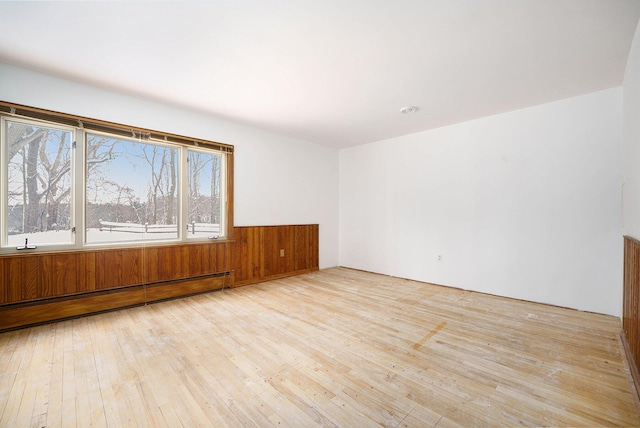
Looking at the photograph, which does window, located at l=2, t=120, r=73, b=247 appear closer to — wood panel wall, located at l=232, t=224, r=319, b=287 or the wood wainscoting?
the wood wainscoting

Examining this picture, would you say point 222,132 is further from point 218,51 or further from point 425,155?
point 425,155

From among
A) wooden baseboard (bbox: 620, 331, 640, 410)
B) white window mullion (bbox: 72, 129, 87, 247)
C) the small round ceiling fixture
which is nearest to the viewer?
wooden baseboard (bbox: 620, 331, 640, 410)

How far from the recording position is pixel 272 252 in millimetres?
4734

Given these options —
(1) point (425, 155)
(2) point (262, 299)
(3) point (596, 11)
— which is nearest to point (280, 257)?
(2) point (262, 299)

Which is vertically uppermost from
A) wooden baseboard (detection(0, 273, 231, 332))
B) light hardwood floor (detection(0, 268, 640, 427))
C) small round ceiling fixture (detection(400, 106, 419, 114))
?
small round ceiling fixture (detection(400, 106, 419, 114))

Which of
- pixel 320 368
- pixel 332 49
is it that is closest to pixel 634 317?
pixel 320 368

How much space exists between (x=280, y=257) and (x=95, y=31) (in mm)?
3753

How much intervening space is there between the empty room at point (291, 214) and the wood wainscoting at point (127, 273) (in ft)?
0.08

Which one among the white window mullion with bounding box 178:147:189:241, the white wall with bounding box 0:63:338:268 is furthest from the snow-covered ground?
the white wall with bounding box 0:63:338:268

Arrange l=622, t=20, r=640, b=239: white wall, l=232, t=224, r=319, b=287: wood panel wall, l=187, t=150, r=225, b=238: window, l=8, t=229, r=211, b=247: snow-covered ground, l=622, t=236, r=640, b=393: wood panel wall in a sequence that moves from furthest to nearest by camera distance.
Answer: l=232, t=224, r=319, b=287: wood panel wall < l=187, t=150, r=225, b=238: window < l=8, t=229, r=211, b=247: snow-covered ground < l=622, t=20, r=640, b=239: white wall < l=622, t=236, r=640, b=393: wood panel wall

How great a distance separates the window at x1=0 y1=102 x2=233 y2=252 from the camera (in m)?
2.68

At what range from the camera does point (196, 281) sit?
3.81 metres

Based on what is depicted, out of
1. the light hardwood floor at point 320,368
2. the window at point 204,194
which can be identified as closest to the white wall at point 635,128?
the light hardwood floor at point 320,368

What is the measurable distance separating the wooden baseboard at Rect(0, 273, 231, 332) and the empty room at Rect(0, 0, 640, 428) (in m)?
0.02
